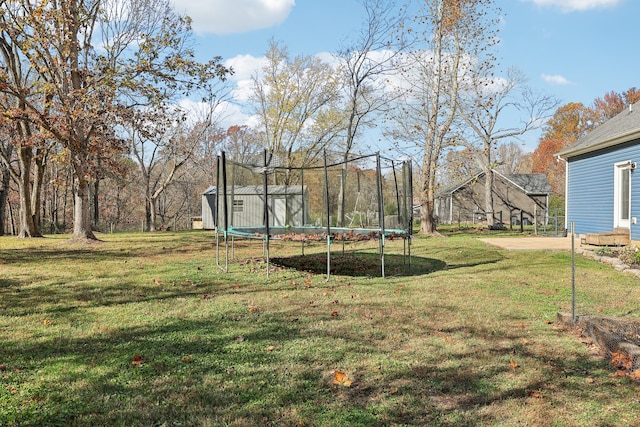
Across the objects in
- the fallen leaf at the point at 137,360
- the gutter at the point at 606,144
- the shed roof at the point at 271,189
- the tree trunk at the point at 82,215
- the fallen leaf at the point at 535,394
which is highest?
the gutter at the point at 606,144

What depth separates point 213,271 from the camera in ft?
24.6

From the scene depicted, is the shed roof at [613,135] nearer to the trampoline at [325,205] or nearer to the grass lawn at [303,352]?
the trampoline at [325,205]

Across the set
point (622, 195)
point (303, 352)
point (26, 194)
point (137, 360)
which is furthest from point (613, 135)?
point (26, 194)

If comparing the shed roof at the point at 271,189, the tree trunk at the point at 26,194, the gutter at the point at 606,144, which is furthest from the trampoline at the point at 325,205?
the tree trunk at the point at 26,194

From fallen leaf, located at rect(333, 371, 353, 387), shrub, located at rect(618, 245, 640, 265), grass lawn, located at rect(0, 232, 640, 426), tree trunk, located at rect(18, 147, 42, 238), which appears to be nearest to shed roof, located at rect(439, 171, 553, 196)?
shrub, located at rect(618, 245, 640, 265)

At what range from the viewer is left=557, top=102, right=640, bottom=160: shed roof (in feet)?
37.0

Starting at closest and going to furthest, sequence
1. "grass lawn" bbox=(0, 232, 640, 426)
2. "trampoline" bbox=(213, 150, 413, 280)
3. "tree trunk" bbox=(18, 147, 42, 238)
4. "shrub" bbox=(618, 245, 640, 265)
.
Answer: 1. "grass lawn" bbox=(0, 232, 640, 426)
2. "trampoline" bbox=(213, 150, 413, 280)
3. "shrub" bbox=(618, 245, 640, 265)
4. "tree trunk" bbox=(18, 147, 42, 238)

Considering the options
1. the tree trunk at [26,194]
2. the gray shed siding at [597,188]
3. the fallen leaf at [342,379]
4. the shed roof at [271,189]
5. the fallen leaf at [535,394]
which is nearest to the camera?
the fallen leaf at [535,394]

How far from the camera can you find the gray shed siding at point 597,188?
11.1 meters

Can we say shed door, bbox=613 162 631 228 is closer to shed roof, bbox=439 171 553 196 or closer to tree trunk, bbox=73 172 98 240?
tree trunk, bbox=73 172 98 240

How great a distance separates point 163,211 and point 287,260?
30222 mm

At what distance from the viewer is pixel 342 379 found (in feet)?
9.41

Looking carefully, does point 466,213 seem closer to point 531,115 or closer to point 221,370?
point 531,115

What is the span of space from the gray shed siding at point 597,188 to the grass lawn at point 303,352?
561 cm
